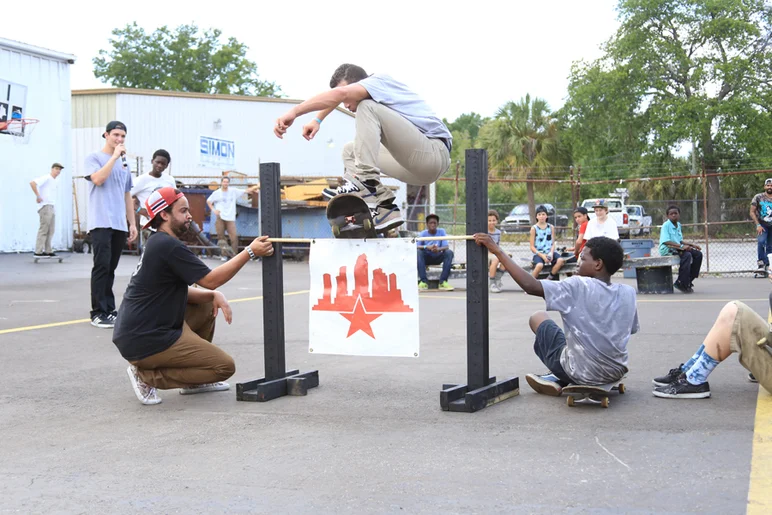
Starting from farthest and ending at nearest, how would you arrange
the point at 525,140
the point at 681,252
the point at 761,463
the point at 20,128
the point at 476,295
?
the point at 525,140 < the point at 20,128 < the point at 681,252 < the point at 476,295 < the point at 761,463

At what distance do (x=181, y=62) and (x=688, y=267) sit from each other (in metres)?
57.5

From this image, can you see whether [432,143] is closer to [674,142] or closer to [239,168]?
[239,168]

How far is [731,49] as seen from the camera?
44344 millimetres

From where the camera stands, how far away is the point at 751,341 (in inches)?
212

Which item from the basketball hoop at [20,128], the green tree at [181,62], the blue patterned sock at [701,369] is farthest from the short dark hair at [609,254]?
the green tree at [181,62]

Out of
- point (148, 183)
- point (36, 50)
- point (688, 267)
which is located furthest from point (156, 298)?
point (36, 50)

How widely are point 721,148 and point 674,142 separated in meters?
2.47

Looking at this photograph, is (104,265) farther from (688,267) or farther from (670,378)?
(688,267)

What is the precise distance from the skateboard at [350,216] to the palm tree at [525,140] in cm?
4595

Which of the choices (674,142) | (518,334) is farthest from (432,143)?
(674,142)

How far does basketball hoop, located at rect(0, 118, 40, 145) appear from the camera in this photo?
2097 centimetres

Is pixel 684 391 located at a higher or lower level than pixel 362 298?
lower

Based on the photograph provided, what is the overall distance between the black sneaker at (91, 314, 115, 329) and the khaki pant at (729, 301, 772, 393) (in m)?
6.64

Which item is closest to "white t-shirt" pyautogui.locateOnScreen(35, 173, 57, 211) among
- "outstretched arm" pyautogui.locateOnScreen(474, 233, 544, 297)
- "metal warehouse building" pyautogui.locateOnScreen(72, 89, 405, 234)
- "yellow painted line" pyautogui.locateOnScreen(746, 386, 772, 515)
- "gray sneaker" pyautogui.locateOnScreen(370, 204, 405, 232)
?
"metal warehouse building" pyautogui.locateOnScreen(72, 89, 405, 234)
